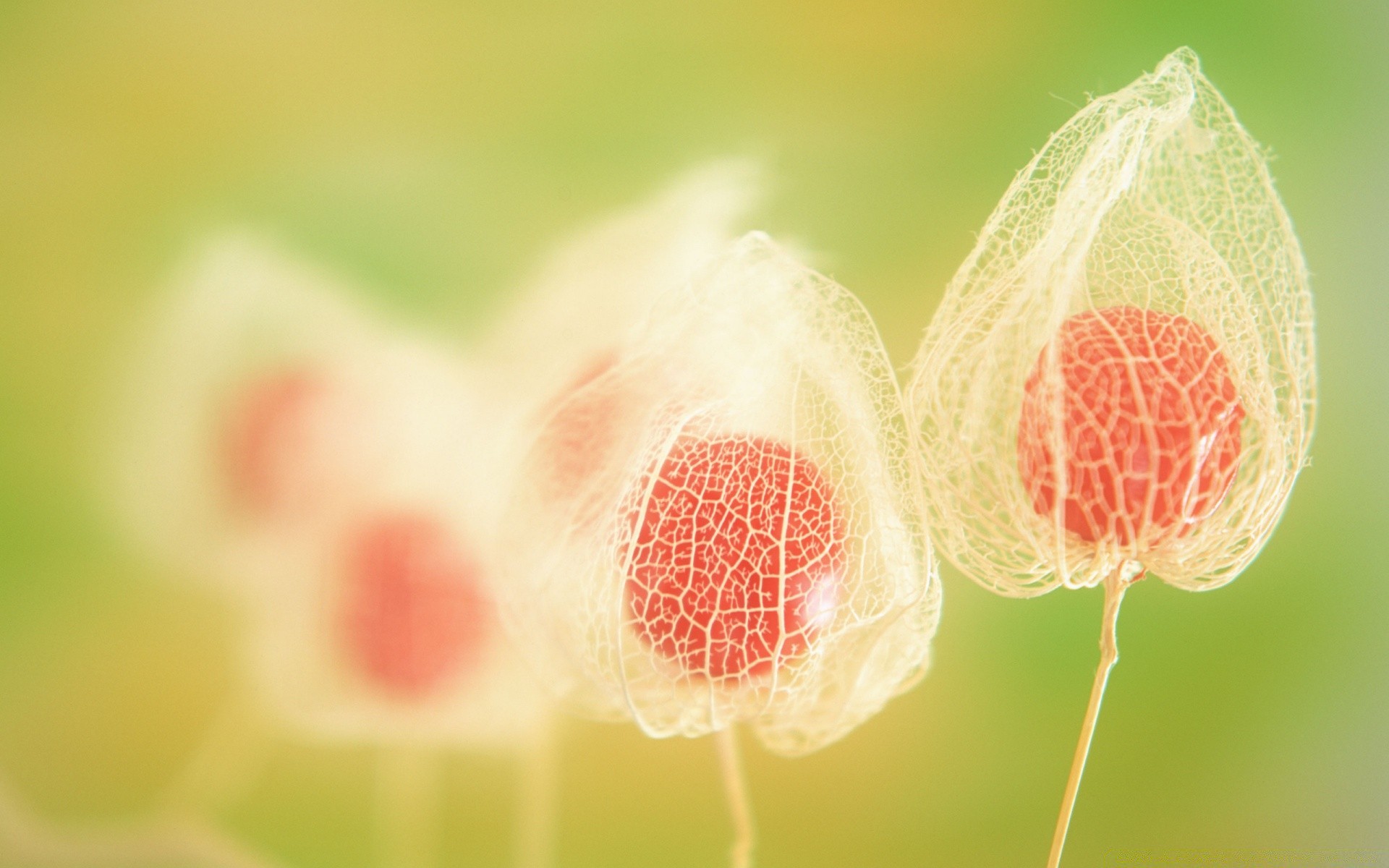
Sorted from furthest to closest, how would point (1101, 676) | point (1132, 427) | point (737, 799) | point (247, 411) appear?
point (737, 799), point (247, 411), point (1101, 676), point (1132, 427)

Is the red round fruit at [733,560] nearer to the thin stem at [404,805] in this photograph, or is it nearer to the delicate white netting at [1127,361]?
the delicate white netting at [1127,361]

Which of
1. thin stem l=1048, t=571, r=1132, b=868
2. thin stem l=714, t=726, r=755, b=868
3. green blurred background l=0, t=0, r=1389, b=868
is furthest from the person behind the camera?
thin stem l=714, t=726, r=755, b=868

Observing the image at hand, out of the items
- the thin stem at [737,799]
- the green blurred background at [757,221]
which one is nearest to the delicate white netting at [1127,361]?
the green blurred background at [757,221]

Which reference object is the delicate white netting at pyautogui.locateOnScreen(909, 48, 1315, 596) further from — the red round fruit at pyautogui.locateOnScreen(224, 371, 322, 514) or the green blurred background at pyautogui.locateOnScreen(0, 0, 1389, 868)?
the red round fruit at pyautogui.locateOnScreen(224, 371, 322, 514)

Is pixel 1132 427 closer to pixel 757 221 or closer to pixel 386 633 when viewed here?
Answer: pixel 757 221

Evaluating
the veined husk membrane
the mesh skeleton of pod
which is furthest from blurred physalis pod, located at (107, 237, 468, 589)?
the veined husk membrane

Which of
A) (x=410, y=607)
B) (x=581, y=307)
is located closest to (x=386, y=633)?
(x=410, y=607)
